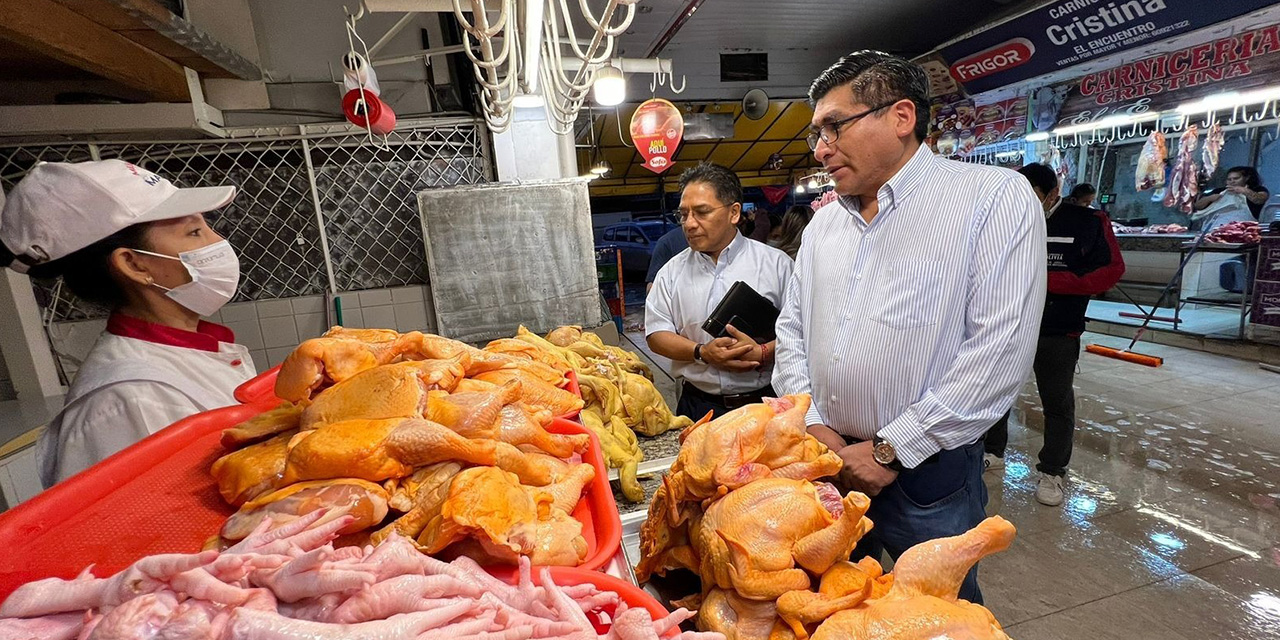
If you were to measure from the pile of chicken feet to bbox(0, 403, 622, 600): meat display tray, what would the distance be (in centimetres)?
12

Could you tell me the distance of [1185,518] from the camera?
3375 mm

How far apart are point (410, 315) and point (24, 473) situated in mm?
2505

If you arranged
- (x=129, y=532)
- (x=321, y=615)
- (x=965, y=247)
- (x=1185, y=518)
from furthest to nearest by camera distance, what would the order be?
(x=1185, y=518) → (x=965, y=247) → (x=129, y=532) → (x=321, y=615)

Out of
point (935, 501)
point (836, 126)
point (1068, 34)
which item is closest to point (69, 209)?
point (836, 126)

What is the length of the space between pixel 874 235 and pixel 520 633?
166 centimetres

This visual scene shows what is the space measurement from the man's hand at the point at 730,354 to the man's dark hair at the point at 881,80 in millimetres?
1098

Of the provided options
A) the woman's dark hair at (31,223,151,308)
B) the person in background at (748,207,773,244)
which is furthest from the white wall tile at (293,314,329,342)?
the person in background at (748,207,773,244)

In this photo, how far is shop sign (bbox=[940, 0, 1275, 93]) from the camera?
16.4 feet

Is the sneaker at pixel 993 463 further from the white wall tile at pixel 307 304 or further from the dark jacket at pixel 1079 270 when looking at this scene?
the white wall tile at pixel 307 304

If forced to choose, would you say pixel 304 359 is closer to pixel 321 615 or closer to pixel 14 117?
pixel 321 615

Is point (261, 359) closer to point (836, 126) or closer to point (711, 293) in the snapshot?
point (711, 293)

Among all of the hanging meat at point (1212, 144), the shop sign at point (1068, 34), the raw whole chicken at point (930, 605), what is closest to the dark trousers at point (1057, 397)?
the raw whole chicken at point (930, 605)

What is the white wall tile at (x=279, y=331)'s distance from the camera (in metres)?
4.64

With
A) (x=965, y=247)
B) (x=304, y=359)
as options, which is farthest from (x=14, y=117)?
(x=965, y=247)
